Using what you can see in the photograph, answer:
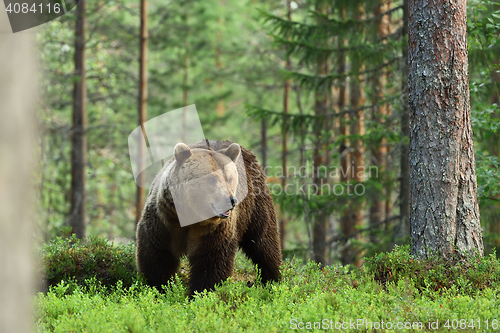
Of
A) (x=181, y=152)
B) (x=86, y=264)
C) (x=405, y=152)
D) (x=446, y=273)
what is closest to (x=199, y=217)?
(x=181, y=152)

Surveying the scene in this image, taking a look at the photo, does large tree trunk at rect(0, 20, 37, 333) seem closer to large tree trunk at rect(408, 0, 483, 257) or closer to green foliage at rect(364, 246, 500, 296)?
green foliage at rect(364, 246, 500, 296)

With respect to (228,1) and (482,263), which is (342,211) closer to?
(482,263)

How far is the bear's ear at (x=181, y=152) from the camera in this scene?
5.00 m

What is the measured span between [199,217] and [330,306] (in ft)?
5.72

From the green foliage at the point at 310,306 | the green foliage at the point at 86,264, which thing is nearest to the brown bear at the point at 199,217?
the green foliage at the point at 310,306

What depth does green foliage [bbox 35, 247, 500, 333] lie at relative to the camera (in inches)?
151

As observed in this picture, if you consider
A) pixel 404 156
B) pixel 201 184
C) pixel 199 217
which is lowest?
pixel 199 217

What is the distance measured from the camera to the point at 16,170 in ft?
8.23

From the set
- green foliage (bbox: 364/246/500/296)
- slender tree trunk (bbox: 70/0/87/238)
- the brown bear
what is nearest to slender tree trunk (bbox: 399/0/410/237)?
green foliage (bbox: 364/246/500/296)

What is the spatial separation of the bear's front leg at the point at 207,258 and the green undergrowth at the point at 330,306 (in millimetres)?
201

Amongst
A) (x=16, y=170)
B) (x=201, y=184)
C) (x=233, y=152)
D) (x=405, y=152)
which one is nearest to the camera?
(x=16, y=170)

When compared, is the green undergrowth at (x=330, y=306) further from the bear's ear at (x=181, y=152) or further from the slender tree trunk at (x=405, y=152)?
the slender tree trunk at (x=405, y=152)

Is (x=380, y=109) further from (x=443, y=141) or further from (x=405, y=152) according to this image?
(x=443, y=141)

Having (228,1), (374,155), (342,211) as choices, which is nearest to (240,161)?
(342,211)
